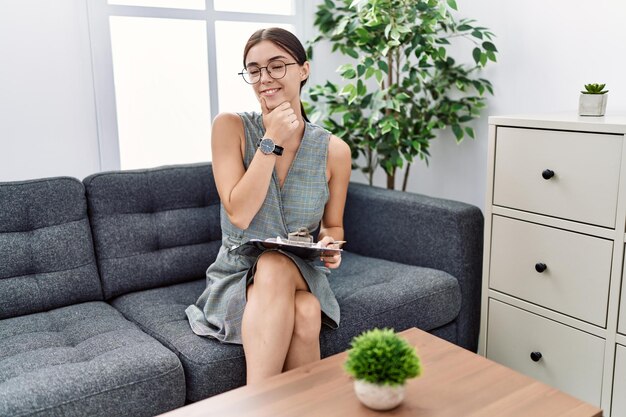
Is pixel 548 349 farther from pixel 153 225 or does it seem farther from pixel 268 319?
pixel 153 225

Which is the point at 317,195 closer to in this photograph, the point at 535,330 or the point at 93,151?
the point at 535,330

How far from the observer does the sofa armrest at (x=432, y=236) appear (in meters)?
2.01

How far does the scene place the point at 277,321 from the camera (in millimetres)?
1442

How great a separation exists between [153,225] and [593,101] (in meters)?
1.44

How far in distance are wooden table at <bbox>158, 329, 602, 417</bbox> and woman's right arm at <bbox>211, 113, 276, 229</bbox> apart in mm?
553

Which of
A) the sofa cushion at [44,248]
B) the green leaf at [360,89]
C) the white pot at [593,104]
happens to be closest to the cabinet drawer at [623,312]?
the white pot at [593,104]

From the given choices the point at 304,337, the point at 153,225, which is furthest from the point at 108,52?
the point at 304,337

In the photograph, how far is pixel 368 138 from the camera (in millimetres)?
2514

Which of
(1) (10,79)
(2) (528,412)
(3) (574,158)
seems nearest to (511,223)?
(3) (574,158)

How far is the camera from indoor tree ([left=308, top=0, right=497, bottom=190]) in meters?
2.25

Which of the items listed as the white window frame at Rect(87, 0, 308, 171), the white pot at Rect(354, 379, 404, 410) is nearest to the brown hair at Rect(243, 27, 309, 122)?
the white window frame at Rect(87, 0, 308, 171)

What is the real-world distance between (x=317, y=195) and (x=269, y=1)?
48.7 inches

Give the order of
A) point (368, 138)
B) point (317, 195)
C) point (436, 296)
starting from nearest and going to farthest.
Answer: point (317, 195) → point (436, 296) → point (368, 138)

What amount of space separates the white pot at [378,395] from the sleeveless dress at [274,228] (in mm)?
579
